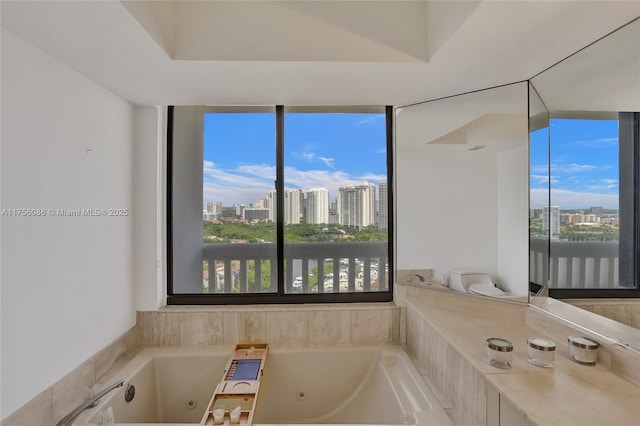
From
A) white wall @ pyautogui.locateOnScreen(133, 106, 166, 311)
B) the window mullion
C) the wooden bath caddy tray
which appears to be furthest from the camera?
the window mullion

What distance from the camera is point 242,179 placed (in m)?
2.07

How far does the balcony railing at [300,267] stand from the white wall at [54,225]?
2.04ft

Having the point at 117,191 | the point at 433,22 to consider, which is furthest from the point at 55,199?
the point at 433,22

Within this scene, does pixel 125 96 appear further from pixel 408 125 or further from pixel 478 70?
pixel 478 70

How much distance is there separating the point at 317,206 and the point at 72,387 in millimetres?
1590

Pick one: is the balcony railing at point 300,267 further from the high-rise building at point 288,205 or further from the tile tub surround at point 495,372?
the tile tub surround at point 495,372

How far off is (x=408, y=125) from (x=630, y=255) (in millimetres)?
1239

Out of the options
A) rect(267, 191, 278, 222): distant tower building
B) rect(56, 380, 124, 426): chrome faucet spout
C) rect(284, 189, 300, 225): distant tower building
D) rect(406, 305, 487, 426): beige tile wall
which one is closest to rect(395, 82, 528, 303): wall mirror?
rect(406, 305, 487, 426): beige tile wall

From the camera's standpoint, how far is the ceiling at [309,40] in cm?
98

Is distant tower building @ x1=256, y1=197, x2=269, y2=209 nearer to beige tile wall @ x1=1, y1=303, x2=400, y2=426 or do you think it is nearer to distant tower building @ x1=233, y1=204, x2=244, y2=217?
distant tower building @ x1=233, y1=204, x2=244, y2=217

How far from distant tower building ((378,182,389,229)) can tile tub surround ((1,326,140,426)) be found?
70.1 inches

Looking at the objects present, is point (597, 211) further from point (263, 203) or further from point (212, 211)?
point (212, 211)

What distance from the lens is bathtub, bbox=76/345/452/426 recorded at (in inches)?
66.1

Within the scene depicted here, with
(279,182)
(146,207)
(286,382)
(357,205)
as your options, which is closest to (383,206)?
(357,205)
